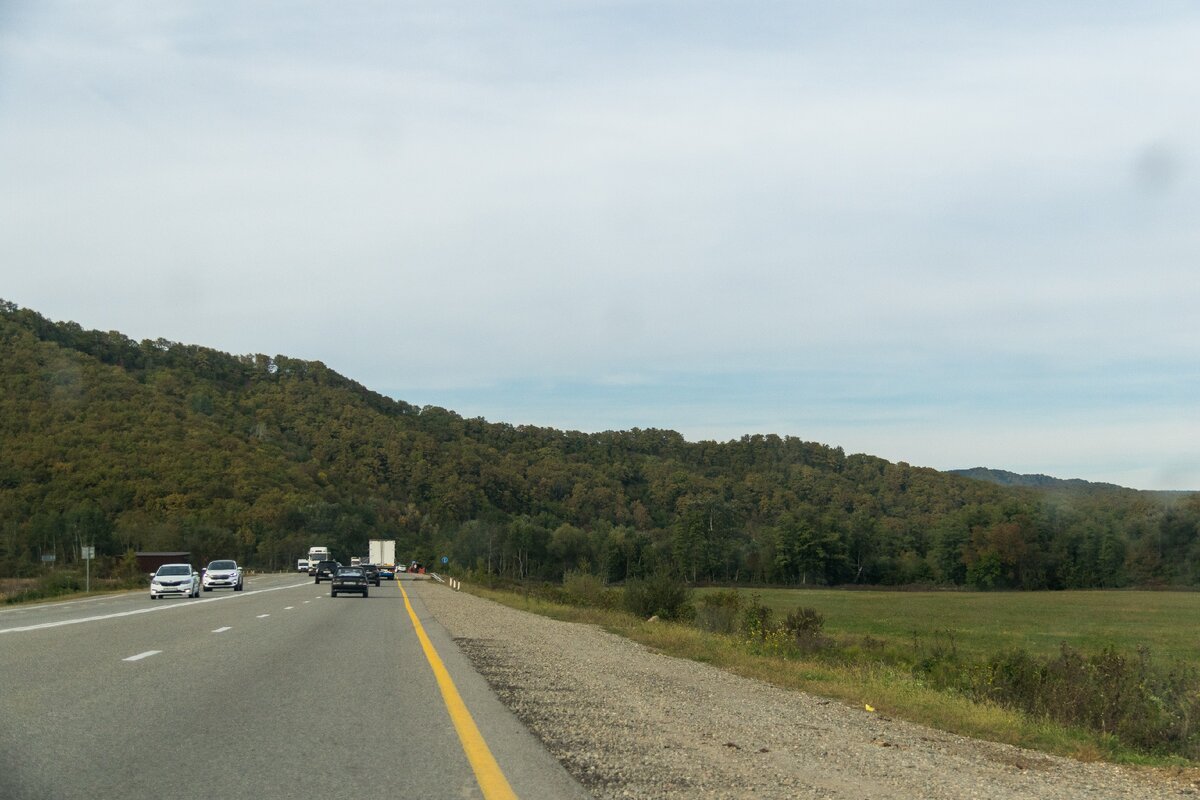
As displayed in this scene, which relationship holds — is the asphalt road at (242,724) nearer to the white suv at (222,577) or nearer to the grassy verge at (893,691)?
the grassy verge at (893,691)

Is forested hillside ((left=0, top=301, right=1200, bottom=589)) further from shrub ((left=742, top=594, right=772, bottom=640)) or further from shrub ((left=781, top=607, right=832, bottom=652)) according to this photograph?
shrub ((left=781, top=607, right=832, bottom=652))

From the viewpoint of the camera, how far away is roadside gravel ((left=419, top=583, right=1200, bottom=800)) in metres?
8.28

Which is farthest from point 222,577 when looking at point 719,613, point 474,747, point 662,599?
point 474,747

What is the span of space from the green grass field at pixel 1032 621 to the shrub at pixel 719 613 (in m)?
6.65

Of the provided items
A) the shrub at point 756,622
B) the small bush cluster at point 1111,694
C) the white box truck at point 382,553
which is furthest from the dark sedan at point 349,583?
the white box truck at point 382,553

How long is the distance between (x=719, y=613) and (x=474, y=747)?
88.5ft

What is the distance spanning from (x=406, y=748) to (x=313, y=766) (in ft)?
3.40

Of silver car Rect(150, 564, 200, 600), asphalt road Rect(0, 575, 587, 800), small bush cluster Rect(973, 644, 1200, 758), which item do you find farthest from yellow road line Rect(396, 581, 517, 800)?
silver car Rect(150, 564, 200, 600)

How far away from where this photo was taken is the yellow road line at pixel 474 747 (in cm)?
783

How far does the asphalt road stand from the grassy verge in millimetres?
4919

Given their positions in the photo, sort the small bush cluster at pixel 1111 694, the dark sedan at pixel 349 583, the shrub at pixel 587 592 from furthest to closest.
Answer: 1. the dark sedan at pixel 349 583
2. the shrub at pixel 587 592
3. the small bush cluster at pixel 1111 694

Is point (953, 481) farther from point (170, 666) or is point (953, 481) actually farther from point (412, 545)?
point (170, 666)

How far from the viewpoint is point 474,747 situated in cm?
954

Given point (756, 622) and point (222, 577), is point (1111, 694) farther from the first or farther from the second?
point (222, 577)
